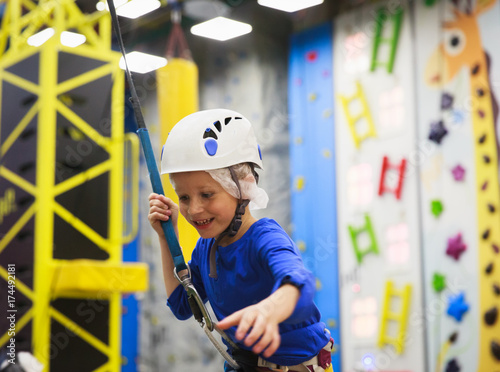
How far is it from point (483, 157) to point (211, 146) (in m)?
2.91

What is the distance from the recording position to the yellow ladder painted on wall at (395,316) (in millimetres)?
3848

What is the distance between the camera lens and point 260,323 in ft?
2.57

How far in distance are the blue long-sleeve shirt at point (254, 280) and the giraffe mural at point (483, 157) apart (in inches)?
103

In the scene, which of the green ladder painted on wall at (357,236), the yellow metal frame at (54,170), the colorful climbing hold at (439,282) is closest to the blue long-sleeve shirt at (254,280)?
the yellow metal frame at (54,170)

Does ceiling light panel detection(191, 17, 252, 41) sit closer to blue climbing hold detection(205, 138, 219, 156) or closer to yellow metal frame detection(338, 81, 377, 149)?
yellow metal frame detection(338, 81, 377, 149)

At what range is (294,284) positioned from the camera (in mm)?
871

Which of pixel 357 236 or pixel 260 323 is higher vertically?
pixel 357 236

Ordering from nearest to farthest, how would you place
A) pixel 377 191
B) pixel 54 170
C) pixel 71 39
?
1. pixel 54 170
2. pixel 71 39
3. pixel 377 191

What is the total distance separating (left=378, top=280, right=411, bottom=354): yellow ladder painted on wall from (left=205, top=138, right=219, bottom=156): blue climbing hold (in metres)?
3.06

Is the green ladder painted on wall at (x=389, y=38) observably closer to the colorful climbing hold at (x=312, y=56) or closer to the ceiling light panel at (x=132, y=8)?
the colorful climbing hold at (x=312, y=56)

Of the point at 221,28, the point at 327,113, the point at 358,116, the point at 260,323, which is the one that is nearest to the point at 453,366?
the point at 358,116

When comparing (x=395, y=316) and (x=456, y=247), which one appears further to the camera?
(x=395, y=316)

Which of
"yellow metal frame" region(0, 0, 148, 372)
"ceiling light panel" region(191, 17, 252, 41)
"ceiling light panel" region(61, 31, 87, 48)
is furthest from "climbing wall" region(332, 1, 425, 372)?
"ceiling light panel" region(61, 31, 87, 48)

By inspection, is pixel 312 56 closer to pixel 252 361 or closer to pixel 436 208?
pixel 436 208
